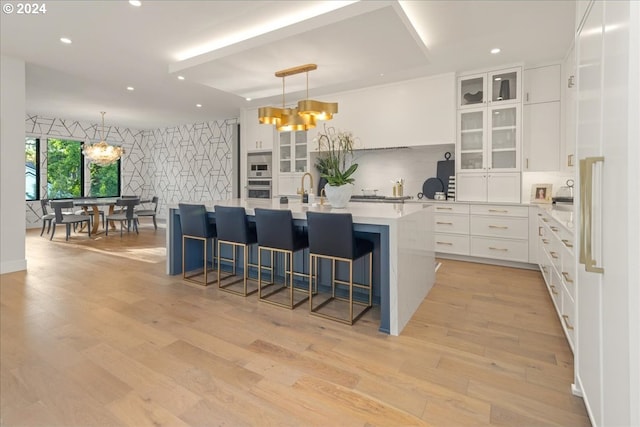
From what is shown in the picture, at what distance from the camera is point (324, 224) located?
8.52 ft

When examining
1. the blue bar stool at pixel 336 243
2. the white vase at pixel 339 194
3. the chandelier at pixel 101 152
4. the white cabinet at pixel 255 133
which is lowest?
the blue bar stool at pixel 336 243

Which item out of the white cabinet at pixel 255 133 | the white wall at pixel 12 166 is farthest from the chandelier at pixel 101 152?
the white cabinet at pixel 255 133

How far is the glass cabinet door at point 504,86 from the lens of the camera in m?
4.40

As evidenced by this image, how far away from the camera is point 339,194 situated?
3145 mm

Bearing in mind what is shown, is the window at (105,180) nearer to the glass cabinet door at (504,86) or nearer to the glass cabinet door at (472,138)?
the glass cabinet door at (472,138)

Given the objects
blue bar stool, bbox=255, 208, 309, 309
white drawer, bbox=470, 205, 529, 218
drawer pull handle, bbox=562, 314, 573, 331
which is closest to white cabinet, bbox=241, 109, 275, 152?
blue bar stool, bbox=255, 208, 309, 309

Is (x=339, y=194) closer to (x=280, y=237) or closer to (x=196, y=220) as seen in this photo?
(x=280, y=237)

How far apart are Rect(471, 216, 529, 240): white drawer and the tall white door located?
9.84 feet

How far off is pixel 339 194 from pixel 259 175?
12.9 ft

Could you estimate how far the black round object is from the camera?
5.12 m

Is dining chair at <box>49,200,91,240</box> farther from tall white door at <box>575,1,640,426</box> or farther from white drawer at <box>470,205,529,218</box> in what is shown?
tall white door at <box>575,1,640,426</box>

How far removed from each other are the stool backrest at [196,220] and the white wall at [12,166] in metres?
2.50

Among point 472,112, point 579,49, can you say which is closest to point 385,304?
point 579,49

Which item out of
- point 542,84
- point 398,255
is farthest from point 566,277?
point 542,84
